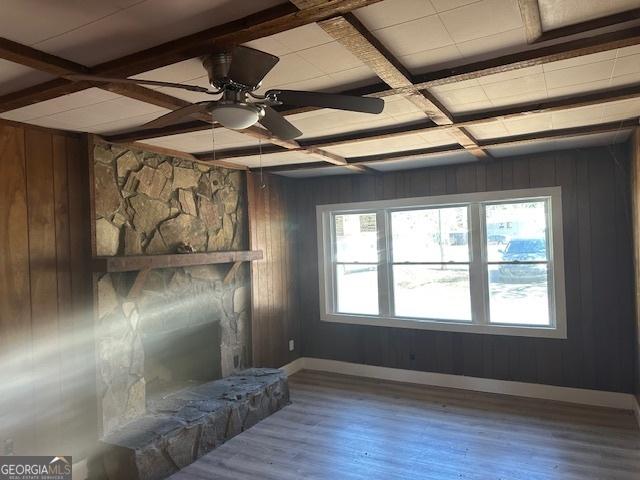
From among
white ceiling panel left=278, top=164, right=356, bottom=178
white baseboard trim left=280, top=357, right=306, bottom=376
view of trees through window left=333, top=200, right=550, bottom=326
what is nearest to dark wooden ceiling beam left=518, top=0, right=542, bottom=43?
view of trees through window left=333, top=200, right=550, bottom=326

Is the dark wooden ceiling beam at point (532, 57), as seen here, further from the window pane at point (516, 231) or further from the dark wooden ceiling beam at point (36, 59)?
the window pane at point (516, 231)

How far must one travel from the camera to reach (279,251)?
5.62 m

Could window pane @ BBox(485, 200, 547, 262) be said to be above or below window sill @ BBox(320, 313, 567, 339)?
above

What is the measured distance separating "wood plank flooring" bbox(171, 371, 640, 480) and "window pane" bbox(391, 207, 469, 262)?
153 cm

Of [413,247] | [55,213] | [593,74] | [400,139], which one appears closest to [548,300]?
[413,247]

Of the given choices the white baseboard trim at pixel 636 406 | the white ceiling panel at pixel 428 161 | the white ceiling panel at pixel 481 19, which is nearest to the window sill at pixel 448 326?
the white baseboard trim at pixel 636 406

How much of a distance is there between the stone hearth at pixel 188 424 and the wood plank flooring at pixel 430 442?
0.11m

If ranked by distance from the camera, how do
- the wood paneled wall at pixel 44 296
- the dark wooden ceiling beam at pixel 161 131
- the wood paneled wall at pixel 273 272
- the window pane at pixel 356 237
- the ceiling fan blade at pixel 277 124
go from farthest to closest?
the window pane at pixel 356 237 → the wood paneled wall at pixel 273 272 → the dark wooden ceiling beam at pixel 161 131 → the wood paneled wall at pixel 44 296 → the ceiling fan blade at pixel 277 124

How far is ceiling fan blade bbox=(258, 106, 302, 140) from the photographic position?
2.04 metres

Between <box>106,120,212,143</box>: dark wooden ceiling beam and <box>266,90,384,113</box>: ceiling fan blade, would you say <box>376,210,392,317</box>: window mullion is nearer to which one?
<box>106,120,212,143</box>: dark wooden ceiling beam

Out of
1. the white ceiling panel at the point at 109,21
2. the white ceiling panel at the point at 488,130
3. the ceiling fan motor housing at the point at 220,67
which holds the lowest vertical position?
the ceiling fan motor housing at the point at 220,67

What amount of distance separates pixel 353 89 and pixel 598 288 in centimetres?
335

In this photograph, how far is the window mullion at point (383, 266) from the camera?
5434mm

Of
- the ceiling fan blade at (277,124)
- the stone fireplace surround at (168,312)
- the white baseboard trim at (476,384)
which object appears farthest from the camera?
the white baseboard trim at (476,384)
